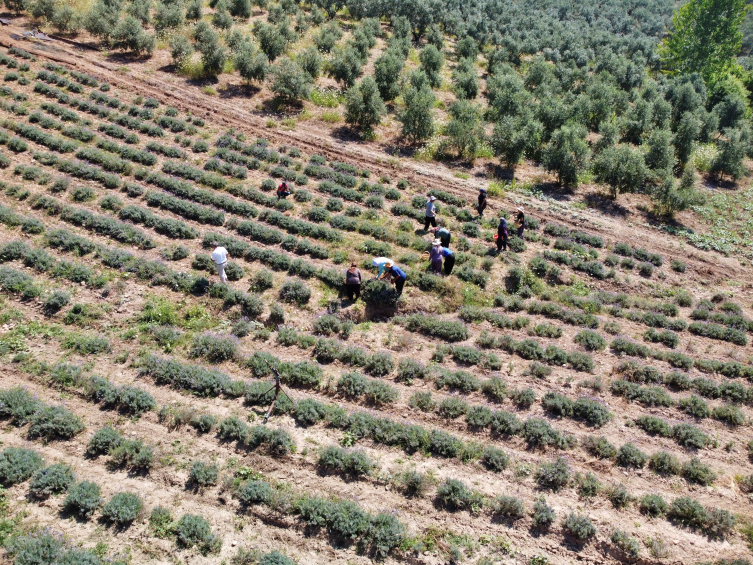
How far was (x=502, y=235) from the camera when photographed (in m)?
20.3

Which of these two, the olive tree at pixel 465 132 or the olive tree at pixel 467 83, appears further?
the olive tree at pixel 467 83

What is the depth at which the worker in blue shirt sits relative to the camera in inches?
727

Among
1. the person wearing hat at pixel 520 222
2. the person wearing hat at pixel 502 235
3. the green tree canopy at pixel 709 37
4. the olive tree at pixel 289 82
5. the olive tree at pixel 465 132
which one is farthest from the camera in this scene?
the green tree canopy at pixel 709 37

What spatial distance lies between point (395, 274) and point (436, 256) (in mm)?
2545

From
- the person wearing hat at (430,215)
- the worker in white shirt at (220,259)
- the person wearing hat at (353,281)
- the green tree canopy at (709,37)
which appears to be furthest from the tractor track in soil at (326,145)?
the green tree canopy at (709,37)

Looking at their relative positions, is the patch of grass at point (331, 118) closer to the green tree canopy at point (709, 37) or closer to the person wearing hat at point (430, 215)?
the person wearing hat at point (430, 215)

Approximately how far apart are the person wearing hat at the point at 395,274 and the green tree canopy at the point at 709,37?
41.0m

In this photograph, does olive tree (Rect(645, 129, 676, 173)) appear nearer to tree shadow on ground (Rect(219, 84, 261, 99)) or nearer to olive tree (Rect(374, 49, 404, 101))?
olive tree (Rect(374, 49, 404, 101))

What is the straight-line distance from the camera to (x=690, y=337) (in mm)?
18141

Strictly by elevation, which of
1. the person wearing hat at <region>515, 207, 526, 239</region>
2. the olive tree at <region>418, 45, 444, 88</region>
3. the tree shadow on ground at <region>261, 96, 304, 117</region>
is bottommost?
the person wearing hat at <region>515, 207, 526, 239</region>

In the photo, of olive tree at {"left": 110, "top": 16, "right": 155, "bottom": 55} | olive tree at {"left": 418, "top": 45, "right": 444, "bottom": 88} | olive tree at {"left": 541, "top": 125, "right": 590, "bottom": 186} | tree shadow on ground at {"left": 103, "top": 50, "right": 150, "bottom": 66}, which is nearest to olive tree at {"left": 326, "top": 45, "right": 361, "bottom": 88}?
olive tree at {"left": 418, "top": 45, "right": 444, "bottom": 88}

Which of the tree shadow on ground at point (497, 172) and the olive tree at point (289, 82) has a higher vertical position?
the olive tree at point (289, 82)

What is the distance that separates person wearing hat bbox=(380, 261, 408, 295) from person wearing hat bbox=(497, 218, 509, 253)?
17.8ft

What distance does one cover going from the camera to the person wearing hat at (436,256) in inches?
731
